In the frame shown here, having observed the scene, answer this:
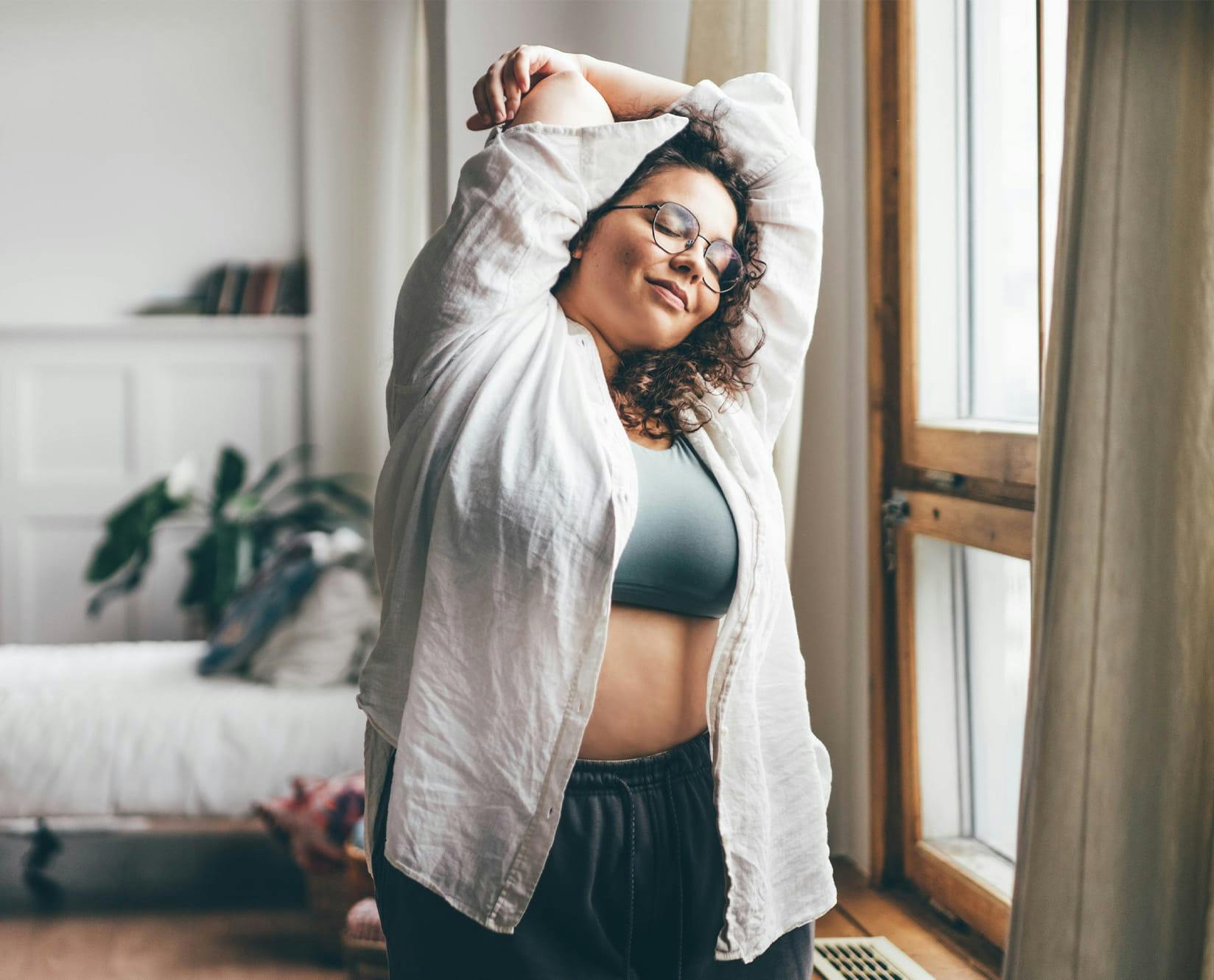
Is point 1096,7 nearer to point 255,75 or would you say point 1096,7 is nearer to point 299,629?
point 299,629

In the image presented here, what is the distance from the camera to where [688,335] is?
3.69ft

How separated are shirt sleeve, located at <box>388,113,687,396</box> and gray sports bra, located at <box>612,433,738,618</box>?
185 mm

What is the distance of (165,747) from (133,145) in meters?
2.45

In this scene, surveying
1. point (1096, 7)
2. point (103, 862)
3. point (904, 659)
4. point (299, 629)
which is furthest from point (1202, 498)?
point (103, 862)

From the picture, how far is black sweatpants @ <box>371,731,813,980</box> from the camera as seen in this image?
3.13ft

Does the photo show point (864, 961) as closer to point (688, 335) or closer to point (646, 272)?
point (688, 335)

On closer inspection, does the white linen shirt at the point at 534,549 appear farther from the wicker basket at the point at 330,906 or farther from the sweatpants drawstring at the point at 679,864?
the wicker basket at the point at 330,906

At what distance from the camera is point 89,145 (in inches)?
160

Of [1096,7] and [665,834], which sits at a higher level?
[1096,7]

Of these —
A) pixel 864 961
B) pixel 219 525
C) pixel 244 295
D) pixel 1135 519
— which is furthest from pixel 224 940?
pixel 244 295

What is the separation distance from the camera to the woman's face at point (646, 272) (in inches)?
40.3

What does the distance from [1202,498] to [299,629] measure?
2.17 m

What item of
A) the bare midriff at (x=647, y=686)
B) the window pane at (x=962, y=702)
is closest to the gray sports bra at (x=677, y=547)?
the bare midriff at (x=647, y=686)

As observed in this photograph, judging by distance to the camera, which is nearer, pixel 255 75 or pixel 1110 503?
pixel 1110 503
